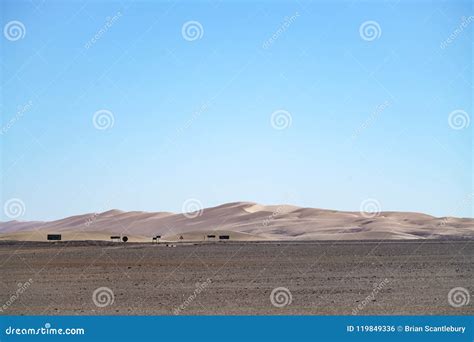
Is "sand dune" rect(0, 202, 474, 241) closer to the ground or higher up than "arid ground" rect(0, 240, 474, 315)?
higher up

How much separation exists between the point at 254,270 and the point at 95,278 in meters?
6.57

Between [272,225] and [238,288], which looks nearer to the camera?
[238,288]

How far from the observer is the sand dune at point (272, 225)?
10703 cm

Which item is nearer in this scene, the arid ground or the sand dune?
the arid ground

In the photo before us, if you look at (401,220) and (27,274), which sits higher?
(401,220)

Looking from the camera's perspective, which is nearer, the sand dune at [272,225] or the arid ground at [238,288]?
the arid ground at [238,288]

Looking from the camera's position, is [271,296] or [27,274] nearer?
[271,296]

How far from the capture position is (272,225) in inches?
5748

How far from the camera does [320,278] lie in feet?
79.1

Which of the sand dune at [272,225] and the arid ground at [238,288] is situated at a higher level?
the sand dune at [272,225]

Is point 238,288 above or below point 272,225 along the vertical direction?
below

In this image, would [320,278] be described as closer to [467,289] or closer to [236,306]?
[467,289]

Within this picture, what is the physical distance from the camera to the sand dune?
10703 cm

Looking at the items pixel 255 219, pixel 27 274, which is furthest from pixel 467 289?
pixel 255 219
